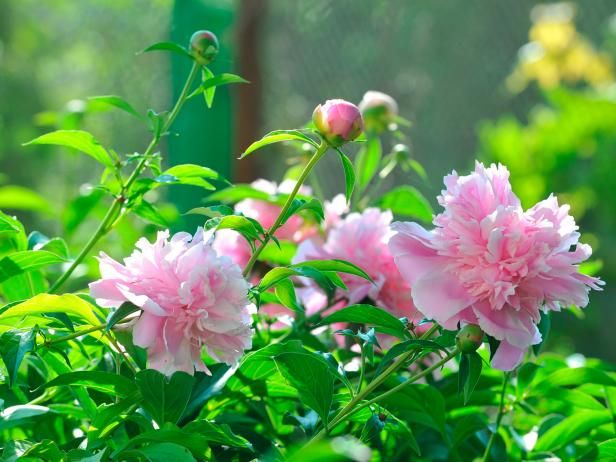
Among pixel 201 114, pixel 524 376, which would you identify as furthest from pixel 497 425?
pixel 201 114

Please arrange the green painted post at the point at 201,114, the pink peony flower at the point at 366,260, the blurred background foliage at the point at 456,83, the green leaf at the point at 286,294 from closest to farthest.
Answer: the green leaf at the point at 286,294 → the pink peony flower at the point at 366,260 → the green painted post at the point at 201,114 → the blurred background foliage at the point at 456,83

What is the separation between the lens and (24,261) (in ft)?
1.67

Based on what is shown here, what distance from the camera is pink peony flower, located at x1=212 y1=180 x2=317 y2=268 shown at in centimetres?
69

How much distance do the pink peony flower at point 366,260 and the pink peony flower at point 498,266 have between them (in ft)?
0.51

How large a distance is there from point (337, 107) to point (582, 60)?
277 cm

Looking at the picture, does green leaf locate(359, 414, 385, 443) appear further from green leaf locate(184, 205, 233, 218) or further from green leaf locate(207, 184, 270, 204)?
green leaf locate(207, 184, 270, 204)

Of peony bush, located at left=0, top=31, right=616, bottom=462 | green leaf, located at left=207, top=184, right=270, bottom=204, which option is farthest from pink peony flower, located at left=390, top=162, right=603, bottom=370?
green leaf, located at left=207, top=184, right=270, bottom=204

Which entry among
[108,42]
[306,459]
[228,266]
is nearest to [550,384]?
[228,266]

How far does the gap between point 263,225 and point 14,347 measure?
0.33 meters

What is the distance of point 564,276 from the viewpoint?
44cm

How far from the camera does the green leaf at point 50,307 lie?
16.8 inches

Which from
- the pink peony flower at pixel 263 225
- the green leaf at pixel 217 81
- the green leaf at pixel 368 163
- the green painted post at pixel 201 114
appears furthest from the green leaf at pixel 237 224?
the green painted post at pixel 201 114

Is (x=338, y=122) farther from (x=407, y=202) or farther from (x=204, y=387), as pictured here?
(x=407, y=202)

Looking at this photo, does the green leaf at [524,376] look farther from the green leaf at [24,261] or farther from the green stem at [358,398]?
the green leaf at [24,261]
